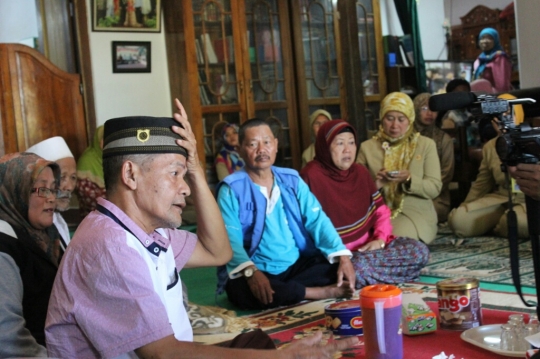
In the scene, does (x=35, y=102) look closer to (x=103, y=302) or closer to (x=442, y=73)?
(x=442, y=73)

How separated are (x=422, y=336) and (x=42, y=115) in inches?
177

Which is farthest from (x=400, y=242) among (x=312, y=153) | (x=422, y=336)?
(x=312, y=153)

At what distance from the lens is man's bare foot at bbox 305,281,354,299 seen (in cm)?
327

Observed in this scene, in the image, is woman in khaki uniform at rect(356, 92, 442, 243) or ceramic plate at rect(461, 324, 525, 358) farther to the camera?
woman in khaki uniform at rect(356, 92, 442, 243)

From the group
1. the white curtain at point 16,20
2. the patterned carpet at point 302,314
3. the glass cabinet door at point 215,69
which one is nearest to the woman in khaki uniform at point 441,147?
the glass cabinet door at point 215,69

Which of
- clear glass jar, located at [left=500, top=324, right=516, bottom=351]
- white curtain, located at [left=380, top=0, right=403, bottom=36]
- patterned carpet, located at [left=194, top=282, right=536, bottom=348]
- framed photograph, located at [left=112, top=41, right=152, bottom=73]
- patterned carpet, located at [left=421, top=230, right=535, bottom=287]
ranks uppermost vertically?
white curtain, located at [left=380, top=0, right=403, bottom=36]

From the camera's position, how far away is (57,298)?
1437mm

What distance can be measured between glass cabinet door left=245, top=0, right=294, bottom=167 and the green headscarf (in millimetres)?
1599

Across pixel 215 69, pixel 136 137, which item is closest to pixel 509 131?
pixel 136 137

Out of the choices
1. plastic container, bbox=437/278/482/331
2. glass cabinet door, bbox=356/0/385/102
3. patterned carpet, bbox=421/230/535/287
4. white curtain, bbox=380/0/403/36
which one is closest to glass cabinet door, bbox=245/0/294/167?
glass cabinet door, bbox=356/0/385/102

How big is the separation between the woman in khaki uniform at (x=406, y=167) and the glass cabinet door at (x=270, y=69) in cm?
221

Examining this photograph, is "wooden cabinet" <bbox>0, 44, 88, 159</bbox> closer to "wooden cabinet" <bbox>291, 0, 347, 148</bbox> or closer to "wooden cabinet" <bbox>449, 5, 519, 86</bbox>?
"wooden cabinet" <bbox>291, 0, 347, 148</bbox>

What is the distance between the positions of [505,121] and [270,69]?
5.06 metres

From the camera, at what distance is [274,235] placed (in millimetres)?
3389
